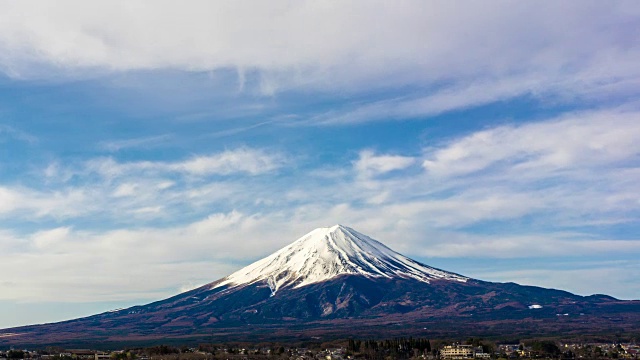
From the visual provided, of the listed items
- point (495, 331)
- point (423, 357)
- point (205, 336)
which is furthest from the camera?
point (205, 336)

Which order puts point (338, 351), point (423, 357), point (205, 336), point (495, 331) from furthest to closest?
point (205, 336) → point (495, 331) → point (338, 351) → point (423, 357)

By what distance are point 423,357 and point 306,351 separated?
24164 millimetres

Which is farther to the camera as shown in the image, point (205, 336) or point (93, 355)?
point (205, 336)

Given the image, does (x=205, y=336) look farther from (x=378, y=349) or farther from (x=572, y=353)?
(x=572, y=353)

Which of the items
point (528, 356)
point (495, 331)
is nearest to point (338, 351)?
point (528, 356)

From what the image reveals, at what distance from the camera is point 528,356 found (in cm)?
11231

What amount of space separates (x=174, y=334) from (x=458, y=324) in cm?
7265

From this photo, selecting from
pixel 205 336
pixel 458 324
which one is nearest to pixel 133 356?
pixel 205 336

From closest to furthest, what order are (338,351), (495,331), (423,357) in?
1. (423,357)
2. (338,351)
3. (495,331)

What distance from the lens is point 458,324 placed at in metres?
198

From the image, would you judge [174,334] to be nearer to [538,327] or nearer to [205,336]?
[205,336]

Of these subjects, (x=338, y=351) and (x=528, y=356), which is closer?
(x=528, y=356)

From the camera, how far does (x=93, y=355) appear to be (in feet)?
412

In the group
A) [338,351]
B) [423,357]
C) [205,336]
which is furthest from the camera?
[205,336]
